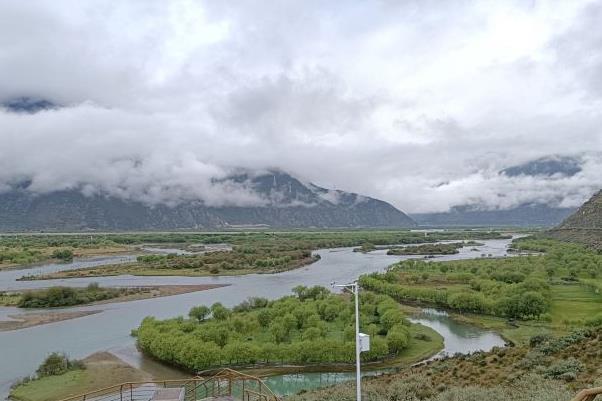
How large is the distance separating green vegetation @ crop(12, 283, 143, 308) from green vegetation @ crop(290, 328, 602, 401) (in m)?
61.4

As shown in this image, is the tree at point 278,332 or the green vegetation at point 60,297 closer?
the tree at point 278,332

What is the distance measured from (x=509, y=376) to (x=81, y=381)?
32.7m

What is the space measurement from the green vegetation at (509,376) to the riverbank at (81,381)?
18316mm

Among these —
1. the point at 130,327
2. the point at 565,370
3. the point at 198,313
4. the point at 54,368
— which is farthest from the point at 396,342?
the point at 130,327

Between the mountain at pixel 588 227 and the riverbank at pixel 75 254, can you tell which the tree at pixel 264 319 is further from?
the mountain at pixel 588 227

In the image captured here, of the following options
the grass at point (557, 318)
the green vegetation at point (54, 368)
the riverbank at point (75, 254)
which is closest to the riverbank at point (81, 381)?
the green vegetation at point (54, 368)

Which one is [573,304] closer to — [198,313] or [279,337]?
[279,337]

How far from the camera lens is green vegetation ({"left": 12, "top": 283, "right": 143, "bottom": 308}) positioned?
79.0m

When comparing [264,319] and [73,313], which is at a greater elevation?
[264,319]

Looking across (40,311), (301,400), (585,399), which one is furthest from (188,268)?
(585,399)

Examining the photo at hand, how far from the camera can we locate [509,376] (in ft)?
94.5

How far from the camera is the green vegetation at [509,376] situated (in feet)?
74.3

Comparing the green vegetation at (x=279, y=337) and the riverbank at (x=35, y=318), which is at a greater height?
the green vegetation at (x=279, y=337)

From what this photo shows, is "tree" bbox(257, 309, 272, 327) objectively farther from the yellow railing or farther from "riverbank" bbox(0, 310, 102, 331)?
the yellow railing
